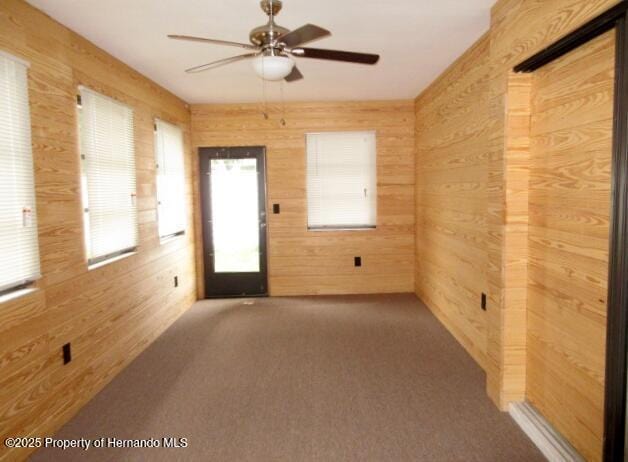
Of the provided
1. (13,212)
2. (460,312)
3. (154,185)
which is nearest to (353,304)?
(460,312)

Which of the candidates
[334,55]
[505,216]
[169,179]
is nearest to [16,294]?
[334,55]

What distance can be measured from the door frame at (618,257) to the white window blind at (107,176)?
3.11m

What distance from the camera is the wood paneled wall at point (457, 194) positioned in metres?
3.25

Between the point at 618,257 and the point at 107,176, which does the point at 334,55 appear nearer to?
the point at 618,257

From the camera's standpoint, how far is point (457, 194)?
3809mm

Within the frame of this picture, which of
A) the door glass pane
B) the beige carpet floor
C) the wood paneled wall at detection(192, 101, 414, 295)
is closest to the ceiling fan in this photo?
the beige carpet floor

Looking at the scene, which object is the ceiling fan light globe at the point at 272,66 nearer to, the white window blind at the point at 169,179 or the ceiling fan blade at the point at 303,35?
the ceiling fan blade at the point at 303,35

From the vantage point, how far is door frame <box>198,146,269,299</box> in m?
5.50

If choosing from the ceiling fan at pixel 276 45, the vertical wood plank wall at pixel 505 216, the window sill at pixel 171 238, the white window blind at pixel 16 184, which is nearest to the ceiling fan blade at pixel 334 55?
the ceiling fan at pixel 276 45

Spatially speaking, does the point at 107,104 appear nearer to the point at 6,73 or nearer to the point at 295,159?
the point at 6,73

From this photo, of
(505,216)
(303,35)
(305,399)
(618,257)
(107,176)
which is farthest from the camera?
(107,176)

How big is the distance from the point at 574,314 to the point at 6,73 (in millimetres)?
3206

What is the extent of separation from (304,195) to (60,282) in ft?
11.0

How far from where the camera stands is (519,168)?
8.20ft
